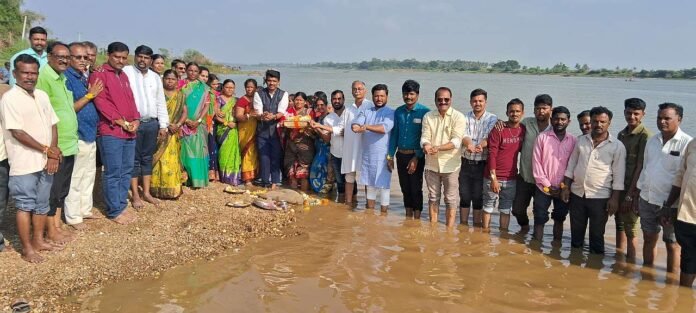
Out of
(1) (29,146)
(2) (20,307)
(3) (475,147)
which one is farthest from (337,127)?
(2) (20,307)

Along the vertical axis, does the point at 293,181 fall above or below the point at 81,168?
below

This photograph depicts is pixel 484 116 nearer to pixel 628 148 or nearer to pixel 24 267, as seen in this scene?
pixel 628 148

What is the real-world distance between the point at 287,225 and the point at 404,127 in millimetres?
1791

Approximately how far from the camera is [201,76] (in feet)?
22.5

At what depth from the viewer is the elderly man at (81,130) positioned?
14.9 feet

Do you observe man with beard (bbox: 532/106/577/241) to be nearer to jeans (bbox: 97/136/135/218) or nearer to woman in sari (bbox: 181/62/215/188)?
woman in sari (bbox: 181/62/215/188)

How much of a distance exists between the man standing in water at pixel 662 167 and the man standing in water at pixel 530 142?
1072 millimetres

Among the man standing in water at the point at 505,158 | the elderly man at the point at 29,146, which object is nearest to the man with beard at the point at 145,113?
the elderly man at the point at 29,146

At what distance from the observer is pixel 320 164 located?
7.30m

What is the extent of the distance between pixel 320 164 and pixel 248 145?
1078mm

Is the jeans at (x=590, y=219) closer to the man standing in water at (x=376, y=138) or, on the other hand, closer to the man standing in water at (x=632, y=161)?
the man standing in water at (x=632, y=161)

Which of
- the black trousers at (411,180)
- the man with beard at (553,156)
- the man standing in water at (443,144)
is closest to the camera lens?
the man with beard at (553,156)

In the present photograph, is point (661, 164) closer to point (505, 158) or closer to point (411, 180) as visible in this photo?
point (505, 158)

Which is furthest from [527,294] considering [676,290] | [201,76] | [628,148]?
[201,76]
